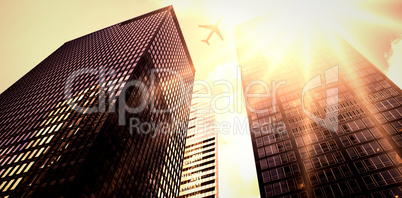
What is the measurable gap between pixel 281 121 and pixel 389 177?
3186 cm

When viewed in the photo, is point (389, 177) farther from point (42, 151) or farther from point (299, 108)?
point (42, 151)

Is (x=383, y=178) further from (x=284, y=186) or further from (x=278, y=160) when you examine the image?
(x=278, y=160)

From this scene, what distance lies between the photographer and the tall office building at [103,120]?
49.0m

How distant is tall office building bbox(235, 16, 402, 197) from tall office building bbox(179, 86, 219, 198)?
136 feet

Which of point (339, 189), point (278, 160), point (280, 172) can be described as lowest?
point (339, 189)

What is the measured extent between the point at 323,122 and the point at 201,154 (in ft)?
226

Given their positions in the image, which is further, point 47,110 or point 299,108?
point 299,108

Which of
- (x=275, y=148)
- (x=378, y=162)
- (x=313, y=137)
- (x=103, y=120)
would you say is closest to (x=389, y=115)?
(x=378, y=162)

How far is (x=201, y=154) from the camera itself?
12875 centimetres

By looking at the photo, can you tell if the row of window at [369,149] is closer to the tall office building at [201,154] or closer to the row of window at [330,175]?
the row of window at [330,175]

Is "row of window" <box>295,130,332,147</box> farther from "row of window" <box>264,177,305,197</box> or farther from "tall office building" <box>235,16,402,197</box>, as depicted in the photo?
"row of window" <box>264,177,305,197</box>

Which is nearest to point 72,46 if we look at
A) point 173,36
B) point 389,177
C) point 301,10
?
point 173,36

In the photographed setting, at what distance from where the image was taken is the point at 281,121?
266 ft

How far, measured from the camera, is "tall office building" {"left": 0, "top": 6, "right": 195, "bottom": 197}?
49031mm
